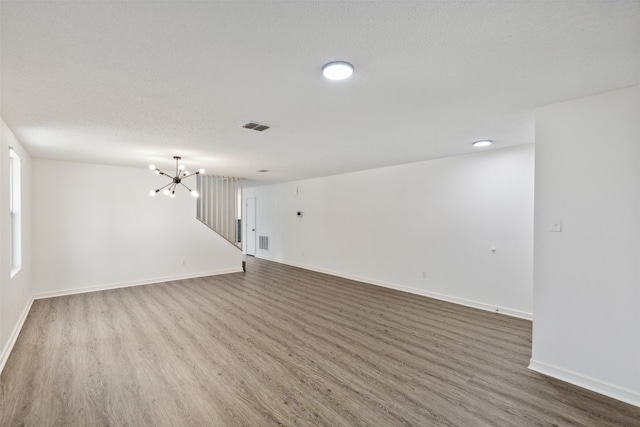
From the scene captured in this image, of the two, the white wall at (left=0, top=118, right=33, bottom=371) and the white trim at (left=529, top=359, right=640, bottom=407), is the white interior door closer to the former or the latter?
the white wall at (left=0, top=118, right=33, bottom=371)

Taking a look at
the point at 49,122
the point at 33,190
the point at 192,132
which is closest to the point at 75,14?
the point at 192,132

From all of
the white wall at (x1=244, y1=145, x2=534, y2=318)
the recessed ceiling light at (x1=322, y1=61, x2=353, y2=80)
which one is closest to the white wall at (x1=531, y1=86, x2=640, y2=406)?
the white wall at (x1=244, y1=145, x2=534, y2=318)

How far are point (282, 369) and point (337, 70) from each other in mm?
2634

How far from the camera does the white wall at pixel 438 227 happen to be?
171 inches

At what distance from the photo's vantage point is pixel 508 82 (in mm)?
2244

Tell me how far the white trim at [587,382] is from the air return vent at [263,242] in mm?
7769

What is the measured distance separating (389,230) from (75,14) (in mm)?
5409

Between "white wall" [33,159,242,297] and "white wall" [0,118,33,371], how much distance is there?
0.84 m

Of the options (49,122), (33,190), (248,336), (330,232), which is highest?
(49,122)

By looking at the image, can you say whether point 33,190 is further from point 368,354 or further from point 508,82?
point 508,82

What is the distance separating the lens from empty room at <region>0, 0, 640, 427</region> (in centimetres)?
166

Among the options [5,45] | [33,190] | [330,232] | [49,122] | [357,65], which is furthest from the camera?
[330,232]

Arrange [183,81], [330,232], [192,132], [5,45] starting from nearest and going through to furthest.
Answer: [5,45]
[183,81]
[192,132]
[330,232]

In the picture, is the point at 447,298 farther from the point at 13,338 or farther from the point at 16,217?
the point at 16,217
